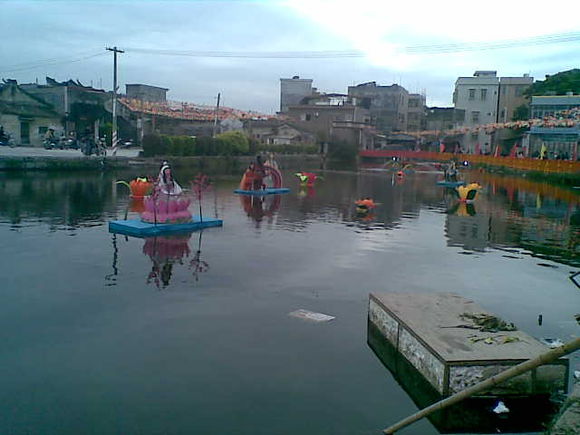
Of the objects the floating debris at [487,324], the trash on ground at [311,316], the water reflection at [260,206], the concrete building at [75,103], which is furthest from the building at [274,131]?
the floating debris at [487,324]

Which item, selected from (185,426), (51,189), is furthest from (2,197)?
(185,426)

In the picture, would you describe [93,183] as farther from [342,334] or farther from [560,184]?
[560,184]

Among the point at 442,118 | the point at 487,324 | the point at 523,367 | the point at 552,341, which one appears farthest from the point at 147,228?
Result: the point at 442,118

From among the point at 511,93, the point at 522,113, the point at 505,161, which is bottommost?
the point at 505,161

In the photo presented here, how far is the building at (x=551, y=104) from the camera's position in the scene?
4588 cm

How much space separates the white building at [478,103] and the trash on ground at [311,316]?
2191 inches

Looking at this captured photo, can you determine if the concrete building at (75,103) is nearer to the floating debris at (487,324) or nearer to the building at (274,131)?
the building at (274,131)

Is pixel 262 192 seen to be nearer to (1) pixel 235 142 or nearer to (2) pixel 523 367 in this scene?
(2) pixel 523 367

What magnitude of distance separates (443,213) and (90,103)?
111 ft

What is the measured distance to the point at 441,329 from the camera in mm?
6848

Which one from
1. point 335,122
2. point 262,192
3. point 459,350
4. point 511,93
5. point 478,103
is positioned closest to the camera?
point 459,350

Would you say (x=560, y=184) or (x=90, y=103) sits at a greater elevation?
(x=90, y=103)

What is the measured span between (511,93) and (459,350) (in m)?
58.7

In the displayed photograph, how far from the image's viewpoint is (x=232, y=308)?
876 cm
